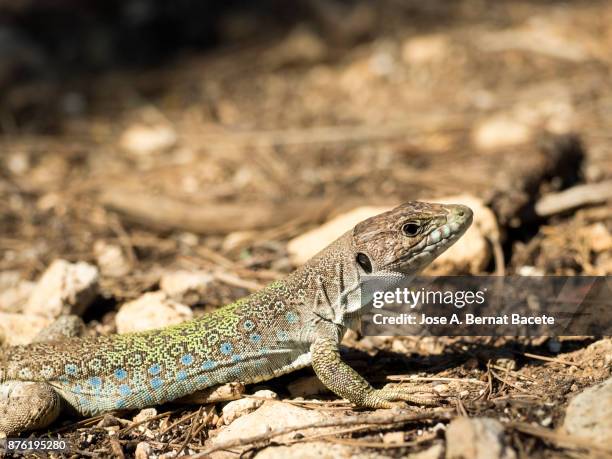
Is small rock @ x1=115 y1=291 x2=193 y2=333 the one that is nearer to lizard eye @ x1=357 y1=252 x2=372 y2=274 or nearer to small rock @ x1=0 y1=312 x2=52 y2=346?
small rock @ x1=0 y1=312 x2=52 y2=346

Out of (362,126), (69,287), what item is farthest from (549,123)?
(69,287)

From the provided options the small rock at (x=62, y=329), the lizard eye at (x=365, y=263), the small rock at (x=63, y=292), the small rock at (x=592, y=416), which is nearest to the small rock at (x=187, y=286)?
the small rock at (x=63, y=292)

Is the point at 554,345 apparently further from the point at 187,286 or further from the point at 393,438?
the point at 187,286

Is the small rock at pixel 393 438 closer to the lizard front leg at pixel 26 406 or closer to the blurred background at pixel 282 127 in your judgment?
the blurred background at pixel 282 127

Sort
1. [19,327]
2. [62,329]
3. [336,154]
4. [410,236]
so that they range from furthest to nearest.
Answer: [336,154] → [19,327] → [62,329] → [410,236]

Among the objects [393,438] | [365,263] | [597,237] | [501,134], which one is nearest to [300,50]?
[501,134]

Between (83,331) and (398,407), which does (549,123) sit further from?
(83,331)
